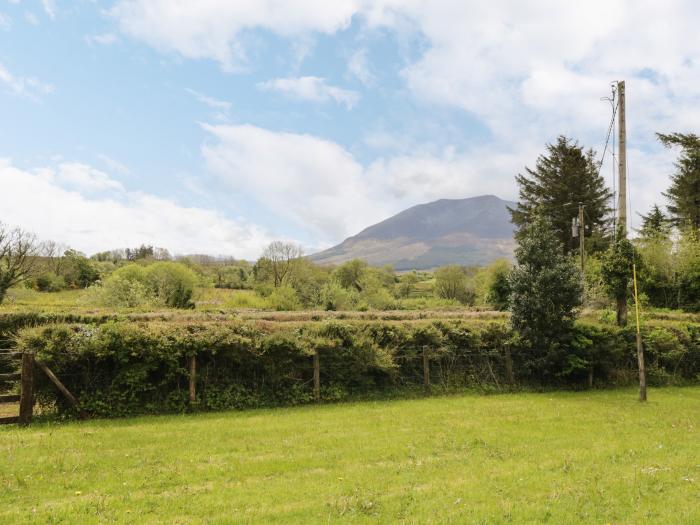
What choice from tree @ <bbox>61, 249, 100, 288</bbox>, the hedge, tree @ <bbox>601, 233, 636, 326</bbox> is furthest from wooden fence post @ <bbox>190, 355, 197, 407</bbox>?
tree @ <bbox>61, 249, 100, 288</bbox>

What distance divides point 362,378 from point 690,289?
31.5 meters

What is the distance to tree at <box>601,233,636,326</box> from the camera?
49.4ft

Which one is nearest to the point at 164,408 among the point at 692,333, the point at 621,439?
the point at 621,439

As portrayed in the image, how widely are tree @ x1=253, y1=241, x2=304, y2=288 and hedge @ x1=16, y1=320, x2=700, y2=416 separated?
186ft

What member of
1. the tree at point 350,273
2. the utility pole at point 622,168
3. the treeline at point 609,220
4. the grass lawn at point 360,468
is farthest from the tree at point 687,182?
the tree at point 350,273

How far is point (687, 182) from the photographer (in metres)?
41.1

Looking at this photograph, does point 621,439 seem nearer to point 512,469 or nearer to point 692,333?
point 512,469

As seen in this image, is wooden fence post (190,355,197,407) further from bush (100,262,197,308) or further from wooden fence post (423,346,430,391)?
Answer: bush (100,262,197,308)

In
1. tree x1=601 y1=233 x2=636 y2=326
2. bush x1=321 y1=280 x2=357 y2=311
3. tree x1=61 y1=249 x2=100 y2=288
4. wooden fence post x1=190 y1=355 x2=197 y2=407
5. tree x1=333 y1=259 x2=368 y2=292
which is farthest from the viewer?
tree x1=333 y1=259 x2=368 y2=292

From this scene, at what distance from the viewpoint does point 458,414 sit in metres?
12.1

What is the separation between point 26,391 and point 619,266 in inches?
711

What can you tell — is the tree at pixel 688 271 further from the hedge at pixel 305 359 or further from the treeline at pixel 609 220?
the hedge at pixel 305 359

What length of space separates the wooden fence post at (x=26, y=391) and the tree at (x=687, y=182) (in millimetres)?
45127

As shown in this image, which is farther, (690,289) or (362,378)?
(690,289)
